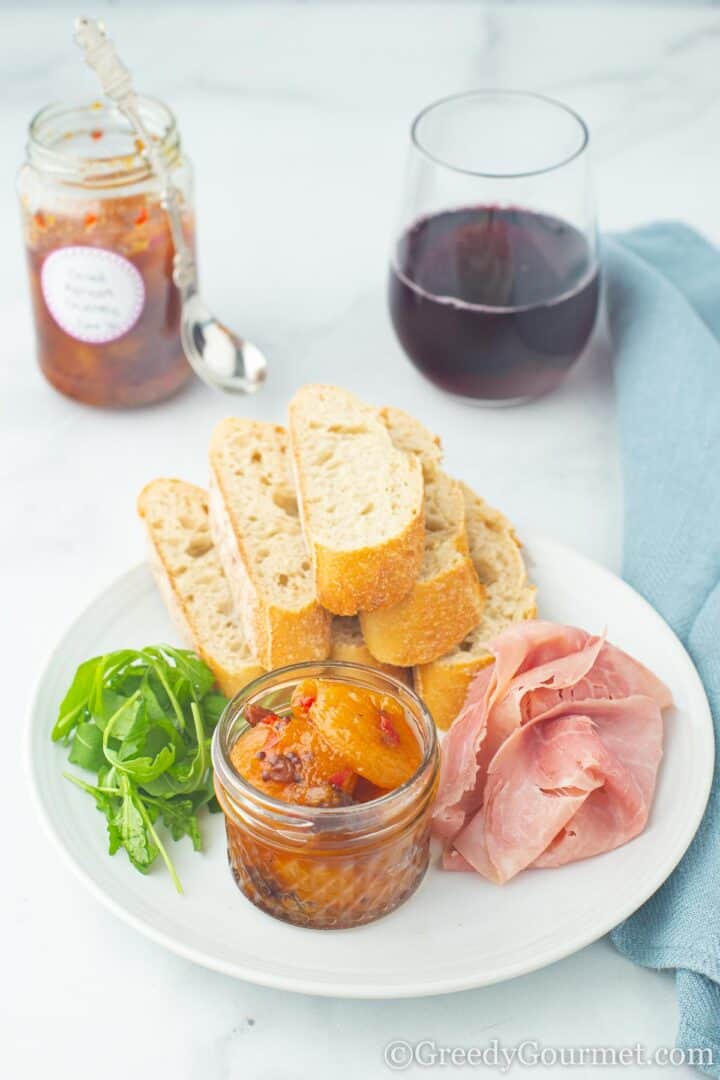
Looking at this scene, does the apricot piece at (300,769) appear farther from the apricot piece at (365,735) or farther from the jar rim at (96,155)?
the jar rim at (96,155)

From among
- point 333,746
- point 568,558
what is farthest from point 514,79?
point 333,746

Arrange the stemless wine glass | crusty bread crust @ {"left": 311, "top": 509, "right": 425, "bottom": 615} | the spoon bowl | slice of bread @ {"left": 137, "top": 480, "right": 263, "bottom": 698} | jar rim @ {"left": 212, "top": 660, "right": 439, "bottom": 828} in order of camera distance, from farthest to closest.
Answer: the spoon bowl, the stemless wine glass, slice of bread @ {"left": 137, "top": 480, "right": 263, "bottom": 698}, crusty bread crust @ {"left": 311, "top": 509, "right": 425, "bottom": 615}, jar rim @ {"left": 212, "top": 660, "right": 439, "bottom": 828}

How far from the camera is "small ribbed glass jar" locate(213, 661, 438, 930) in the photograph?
5.88ft

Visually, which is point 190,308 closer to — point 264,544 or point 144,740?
point 264,544

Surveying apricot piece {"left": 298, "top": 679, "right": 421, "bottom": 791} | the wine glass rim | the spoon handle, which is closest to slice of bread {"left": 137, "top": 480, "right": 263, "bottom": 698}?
apricot piece {"left": 298, "top": 679, "right": 421, "bottom": 791}

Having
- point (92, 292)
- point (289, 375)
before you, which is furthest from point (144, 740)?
point (289, 375)

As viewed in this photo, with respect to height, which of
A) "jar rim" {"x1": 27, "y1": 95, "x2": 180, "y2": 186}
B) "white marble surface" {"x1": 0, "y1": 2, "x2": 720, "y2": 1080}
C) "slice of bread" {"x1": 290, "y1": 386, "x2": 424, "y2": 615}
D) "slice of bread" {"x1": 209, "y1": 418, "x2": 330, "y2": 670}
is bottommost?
"white marble surface" {"x1": 0, "y1": 2, "x2": 720, "y2": 1080}

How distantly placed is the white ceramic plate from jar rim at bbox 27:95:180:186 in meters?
1.11

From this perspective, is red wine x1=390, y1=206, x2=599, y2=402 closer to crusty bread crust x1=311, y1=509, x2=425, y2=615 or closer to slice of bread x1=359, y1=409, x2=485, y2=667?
slice of bread x1=359, y1=409, x2=485, y2=667

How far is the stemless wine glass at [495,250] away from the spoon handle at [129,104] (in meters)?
0.46

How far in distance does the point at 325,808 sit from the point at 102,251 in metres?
1.45

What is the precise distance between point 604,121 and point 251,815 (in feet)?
9.50

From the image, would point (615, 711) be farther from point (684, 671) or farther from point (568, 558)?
point (568, 558)

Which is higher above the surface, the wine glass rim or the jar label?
the wine glass rim
